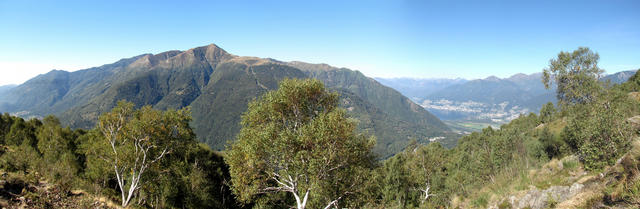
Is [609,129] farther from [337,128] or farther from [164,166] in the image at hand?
[164,166]

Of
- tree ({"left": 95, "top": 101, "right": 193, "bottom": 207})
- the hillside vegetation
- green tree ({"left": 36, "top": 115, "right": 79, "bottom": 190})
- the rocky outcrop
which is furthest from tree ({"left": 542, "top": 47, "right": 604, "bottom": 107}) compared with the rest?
green tree ({"left": 36, "top": 115, "right": 79, "bottom": 190})

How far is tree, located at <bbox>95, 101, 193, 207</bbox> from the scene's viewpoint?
80.7 feet

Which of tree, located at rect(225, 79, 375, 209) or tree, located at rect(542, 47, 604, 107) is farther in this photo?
tree, located at rect(542, 47, 604, 107)

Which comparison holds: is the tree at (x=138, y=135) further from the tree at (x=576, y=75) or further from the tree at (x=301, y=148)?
the tree at (x=576, y=75)

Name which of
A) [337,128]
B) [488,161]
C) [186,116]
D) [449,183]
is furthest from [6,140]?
[488,161]

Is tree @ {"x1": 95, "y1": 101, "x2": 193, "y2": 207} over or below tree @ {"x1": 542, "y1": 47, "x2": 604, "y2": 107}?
below

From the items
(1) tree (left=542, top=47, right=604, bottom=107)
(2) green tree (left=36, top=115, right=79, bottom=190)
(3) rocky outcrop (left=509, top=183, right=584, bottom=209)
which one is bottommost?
(2) green tree (left=36, top=115, right=79, bottom=190)

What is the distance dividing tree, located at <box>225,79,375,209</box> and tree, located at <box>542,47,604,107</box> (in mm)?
36763

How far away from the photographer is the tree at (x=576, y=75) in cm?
3591

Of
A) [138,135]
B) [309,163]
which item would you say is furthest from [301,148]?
[138,135]

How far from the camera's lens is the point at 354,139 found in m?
20.3

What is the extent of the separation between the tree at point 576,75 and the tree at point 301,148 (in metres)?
36.8

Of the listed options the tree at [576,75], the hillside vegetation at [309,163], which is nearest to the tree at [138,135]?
the hillside vegetation at [309,163]

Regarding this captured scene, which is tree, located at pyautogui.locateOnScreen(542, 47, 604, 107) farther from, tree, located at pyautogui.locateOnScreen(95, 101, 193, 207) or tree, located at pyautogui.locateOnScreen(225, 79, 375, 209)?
tree, located at pyautogui.locateOnScreen(95, 101, 193, 207)
